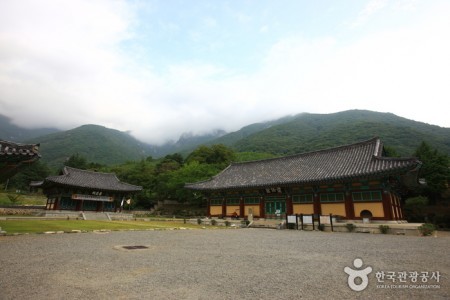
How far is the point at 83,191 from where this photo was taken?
3884 cm

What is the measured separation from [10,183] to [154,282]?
85267 mm

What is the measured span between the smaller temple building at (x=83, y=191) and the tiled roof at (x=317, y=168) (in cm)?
1597

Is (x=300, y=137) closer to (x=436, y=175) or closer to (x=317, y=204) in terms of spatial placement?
(x=436, y=175)

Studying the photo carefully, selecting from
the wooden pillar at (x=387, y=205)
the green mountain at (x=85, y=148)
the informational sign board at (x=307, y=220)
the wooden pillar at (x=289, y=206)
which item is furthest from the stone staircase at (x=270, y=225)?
the green mountain at (x=85, y=148)

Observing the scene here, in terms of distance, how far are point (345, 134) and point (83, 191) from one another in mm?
78741

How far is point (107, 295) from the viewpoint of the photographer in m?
4.41

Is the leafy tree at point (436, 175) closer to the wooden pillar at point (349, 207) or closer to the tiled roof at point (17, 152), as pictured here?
the wooden pillar at point (349, 207)

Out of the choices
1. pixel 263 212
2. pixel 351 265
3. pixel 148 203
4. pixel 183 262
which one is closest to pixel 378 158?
pixel 263 212

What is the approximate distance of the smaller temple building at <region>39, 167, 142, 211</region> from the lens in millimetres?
36406

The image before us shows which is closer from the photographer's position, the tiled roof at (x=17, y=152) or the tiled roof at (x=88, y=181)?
the tiled roof at (x=17, y=152)

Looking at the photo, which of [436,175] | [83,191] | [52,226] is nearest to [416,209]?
[436,175]

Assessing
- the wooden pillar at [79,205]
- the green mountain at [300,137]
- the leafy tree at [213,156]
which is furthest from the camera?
the green mountain at [300,137]

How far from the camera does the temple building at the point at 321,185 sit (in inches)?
834

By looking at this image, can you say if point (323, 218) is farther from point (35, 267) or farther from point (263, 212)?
point (35, 267)
